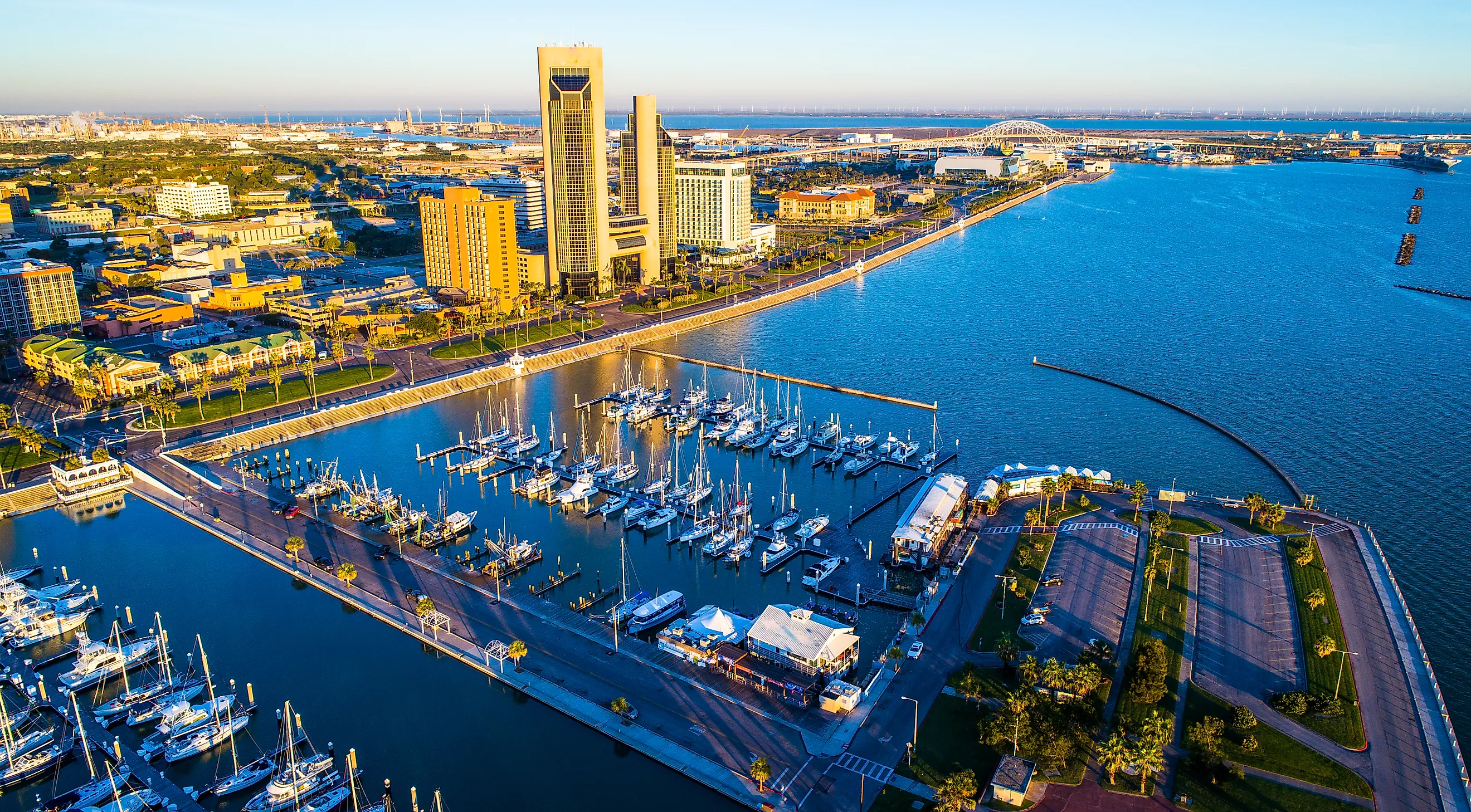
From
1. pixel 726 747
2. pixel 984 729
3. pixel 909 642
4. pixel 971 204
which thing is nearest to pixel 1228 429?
pixel 909 642

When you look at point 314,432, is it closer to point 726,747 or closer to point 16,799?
point 16,799

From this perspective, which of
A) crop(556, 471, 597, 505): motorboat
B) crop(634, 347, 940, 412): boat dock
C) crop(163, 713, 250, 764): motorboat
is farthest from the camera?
crop(634, 347, 940, 412): boat dock

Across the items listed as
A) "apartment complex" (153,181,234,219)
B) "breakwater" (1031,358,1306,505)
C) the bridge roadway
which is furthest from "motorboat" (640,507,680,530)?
"apartment complex" (153,181,234,219)

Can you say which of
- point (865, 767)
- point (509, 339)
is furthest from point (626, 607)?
point (509, 339)

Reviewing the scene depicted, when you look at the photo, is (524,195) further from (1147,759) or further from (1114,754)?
(1147,759)

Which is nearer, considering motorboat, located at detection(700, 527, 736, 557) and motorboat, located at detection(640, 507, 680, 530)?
motorboat, located at detection(700, 527, 736, 557)

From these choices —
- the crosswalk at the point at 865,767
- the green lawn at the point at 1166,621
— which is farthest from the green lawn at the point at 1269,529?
the crosswalk at the point at 865,767

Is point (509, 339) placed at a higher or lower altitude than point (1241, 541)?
higher

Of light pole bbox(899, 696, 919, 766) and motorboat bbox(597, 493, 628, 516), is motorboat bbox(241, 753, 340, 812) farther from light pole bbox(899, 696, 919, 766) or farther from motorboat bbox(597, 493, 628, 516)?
motorboat bbox(597, 493, 628, 516)
